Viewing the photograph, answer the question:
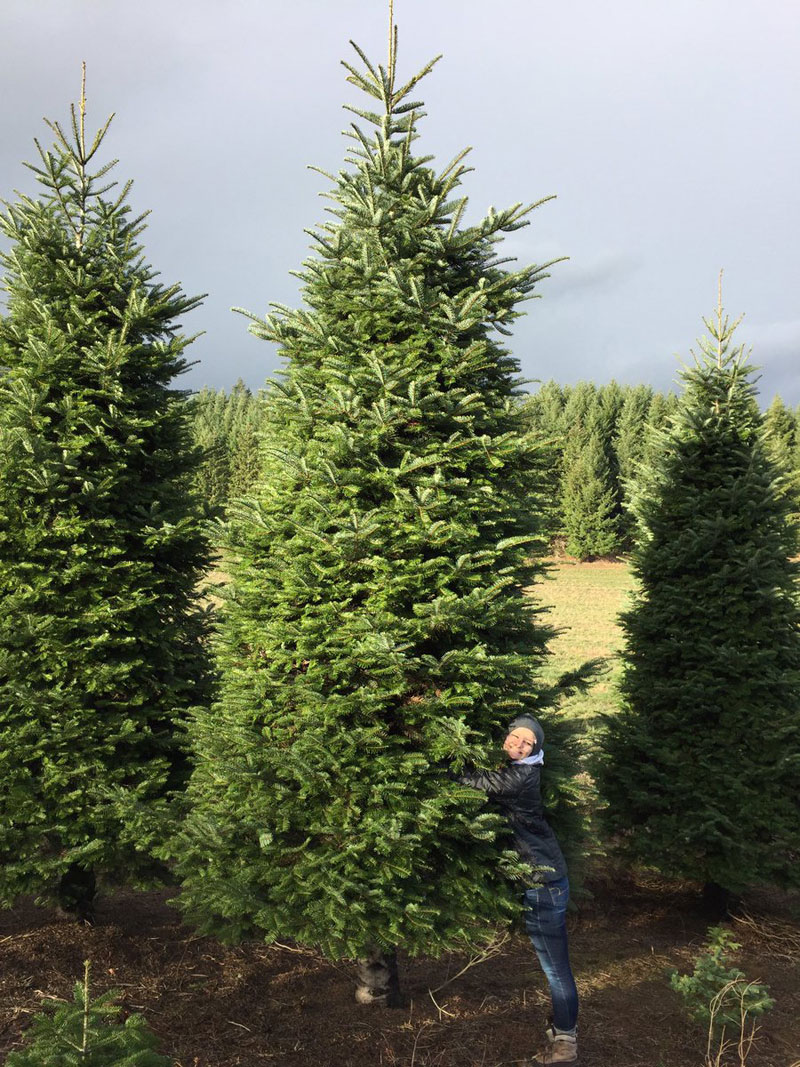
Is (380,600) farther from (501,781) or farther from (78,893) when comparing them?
(78,893)

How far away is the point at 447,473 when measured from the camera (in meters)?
4.80

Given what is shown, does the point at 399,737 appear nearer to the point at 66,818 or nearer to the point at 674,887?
the point at 66,818

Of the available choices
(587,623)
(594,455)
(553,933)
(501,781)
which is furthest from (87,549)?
(594,455)

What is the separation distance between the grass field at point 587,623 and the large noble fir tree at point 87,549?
321 cm

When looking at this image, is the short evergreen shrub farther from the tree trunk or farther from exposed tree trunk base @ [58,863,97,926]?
exposed tree trunk base @ [58,863,97,926]

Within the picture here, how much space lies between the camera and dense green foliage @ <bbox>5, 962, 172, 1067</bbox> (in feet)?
9.04

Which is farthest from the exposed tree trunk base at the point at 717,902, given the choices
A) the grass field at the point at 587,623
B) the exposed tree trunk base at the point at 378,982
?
the exposed tree trunk base at the point at 378,982

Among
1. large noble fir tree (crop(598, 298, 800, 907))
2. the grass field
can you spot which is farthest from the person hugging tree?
large noble fir tree (crop(598, 298, 800, 907))

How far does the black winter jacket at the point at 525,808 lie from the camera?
14.7 feet

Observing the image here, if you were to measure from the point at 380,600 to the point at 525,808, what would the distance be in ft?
5.21

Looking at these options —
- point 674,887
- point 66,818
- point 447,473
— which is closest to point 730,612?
point 674,887

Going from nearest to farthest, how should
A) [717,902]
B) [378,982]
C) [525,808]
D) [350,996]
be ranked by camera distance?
[525,808] < [378,982] < [350,996] < [717,902]

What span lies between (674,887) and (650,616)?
3252 mm

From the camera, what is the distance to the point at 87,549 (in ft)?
18.9
